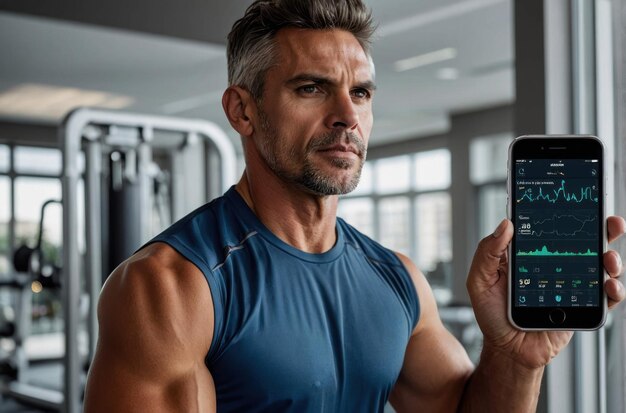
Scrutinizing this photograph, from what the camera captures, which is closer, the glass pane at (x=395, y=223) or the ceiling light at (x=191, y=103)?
the ceiling light at (x=191, y=103)

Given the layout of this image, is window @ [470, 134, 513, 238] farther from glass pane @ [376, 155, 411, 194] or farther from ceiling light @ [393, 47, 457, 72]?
ceiling light @ [393, 47, 457, 72]

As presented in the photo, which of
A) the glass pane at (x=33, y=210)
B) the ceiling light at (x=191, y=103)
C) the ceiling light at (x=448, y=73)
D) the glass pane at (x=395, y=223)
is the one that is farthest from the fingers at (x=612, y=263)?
the glass pane at (x=395, y=223)

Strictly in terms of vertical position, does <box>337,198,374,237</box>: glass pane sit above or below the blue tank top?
above

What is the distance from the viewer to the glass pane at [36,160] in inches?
280

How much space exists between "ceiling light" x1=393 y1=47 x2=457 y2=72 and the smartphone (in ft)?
13.0

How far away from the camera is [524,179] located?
0.99 meters

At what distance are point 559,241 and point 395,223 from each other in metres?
7.45

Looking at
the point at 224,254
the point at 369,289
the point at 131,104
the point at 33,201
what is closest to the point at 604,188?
the point at 369,289

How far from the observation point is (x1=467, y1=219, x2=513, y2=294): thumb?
939mm

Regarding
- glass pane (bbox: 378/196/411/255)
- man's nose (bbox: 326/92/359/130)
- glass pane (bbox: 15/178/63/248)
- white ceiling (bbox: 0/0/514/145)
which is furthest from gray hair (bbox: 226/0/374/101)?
glass pane (bbox: 378/196/411/255)

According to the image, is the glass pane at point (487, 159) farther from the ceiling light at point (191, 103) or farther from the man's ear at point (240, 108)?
the man's ear at point (240, 108)

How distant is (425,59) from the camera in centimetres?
509

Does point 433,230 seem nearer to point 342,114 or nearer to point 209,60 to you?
point 209,60

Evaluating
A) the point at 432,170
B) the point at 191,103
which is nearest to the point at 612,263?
the point at 191,103
